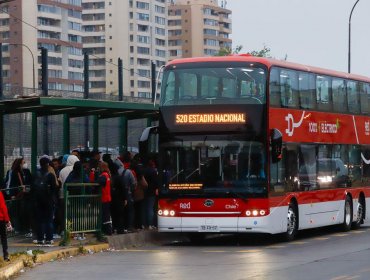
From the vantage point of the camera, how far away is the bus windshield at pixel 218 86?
81.6 feet

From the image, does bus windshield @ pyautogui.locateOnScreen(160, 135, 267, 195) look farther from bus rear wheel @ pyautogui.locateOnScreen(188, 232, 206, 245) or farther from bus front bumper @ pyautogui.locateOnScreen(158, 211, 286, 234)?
bus rear wheel @ pyautogui.locateOnScreen(188, 232, 206, 245)

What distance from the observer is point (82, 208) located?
2434cm

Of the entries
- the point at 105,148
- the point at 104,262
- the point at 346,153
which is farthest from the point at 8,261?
the point at 105,148

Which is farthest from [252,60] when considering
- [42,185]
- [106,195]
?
[42,185]

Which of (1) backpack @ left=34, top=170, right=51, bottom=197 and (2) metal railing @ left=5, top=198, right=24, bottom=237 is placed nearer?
(1) backpack @ left=34, top=170, right=51, bottom=197

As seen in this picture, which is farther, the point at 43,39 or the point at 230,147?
the point at 43,39

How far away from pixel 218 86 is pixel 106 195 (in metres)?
3.26

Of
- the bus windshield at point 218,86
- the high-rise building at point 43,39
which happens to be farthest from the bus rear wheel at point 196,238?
the high-rise building at point 43,39

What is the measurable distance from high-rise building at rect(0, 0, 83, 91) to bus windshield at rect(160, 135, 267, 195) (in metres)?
117

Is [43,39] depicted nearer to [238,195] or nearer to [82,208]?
[82,208]

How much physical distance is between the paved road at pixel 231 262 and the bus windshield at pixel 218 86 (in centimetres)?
309

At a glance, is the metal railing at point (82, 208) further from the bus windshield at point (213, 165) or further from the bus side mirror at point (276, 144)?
the bus side mirror at point (276, 144)

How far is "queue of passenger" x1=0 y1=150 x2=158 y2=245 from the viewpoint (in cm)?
2348

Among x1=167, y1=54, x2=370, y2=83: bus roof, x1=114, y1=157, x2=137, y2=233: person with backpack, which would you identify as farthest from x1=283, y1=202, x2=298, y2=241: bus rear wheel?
x1=114, y1=157, x2=137, y2=233: person with backpack
